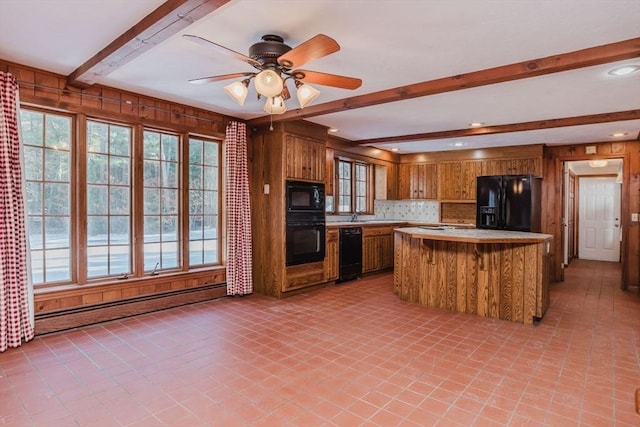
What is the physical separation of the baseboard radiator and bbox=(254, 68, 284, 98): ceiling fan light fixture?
2945mm

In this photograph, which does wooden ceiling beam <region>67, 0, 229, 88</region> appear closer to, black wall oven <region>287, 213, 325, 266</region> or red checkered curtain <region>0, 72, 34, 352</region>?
red checkered curtain <region>0, 72, 34, 352</region>

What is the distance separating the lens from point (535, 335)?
3.54 m

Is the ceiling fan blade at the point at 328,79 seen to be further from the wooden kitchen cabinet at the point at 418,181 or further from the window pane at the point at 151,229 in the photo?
the wooden kitchen cabinet at the point at 418,181

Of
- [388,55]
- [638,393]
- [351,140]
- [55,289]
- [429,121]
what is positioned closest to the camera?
[638,393]

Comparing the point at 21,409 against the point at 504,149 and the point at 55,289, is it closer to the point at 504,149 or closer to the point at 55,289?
the point at 55,289

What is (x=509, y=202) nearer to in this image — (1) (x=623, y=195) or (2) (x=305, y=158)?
(1) (x=623, y=195)

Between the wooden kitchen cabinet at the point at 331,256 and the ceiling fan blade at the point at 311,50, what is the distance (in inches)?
142

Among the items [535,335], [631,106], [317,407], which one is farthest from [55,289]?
[631,106]

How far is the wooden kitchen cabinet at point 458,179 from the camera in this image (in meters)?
6.97

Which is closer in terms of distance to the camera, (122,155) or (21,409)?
(21,409)

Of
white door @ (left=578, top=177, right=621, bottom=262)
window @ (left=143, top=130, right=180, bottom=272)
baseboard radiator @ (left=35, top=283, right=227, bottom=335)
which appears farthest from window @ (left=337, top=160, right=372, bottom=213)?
white door @ (left=578, top=177, right=621, bottom=262)

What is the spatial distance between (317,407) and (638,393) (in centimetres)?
162

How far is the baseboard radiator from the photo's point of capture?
11.3ft

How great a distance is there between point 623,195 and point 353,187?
4.38 m
